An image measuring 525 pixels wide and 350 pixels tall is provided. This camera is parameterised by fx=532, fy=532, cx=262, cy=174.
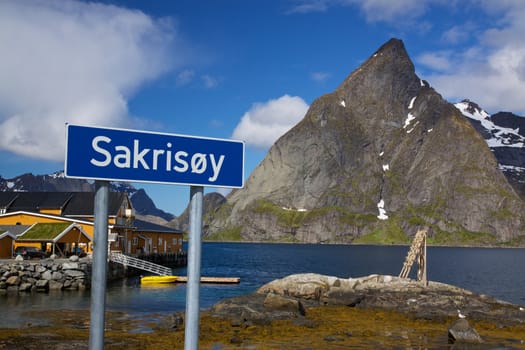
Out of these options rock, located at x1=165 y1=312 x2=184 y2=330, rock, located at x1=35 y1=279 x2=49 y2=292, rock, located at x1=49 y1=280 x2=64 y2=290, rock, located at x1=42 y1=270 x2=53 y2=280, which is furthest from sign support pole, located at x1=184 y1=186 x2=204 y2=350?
rock, located at x1=42 y1=270 x2=53 y2=280

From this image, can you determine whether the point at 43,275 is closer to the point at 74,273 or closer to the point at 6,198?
the point at 74,273

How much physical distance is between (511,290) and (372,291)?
44932 millimetres

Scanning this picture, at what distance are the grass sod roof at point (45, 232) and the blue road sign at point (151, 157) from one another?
67.8 metres

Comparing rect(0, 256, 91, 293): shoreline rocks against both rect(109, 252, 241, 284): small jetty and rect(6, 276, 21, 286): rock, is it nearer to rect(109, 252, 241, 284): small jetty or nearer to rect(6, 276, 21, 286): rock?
rect(6, 276, 21, 286): rock

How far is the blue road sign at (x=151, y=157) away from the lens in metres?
6.26

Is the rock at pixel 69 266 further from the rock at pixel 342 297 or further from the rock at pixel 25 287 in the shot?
the rock at pixel 342 297

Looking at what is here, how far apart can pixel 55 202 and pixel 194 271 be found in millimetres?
94802

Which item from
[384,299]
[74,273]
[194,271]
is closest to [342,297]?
[384,299]

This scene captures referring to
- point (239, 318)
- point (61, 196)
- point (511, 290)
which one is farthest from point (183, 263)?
point (239, 318)

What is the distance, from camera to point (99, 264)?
636 centimetres

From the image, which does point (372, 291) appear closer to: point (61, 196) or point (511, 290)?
point (511, 290)

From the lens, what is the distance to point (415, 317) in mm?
40812

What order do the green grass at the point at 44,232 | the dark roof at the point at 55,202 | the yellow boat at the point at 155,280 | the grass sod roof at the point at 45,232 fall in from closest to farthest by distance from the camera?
the grass sod roof at the point at 45,232 < the green grass at the point at 44,232 < the yellow boat at the point at 155,280 < the dark roof at the point at 55,202

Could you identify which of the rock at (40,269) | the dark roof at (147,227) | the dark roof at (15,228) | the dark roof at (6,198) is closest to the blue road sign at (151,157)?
the rock at (40,269)
